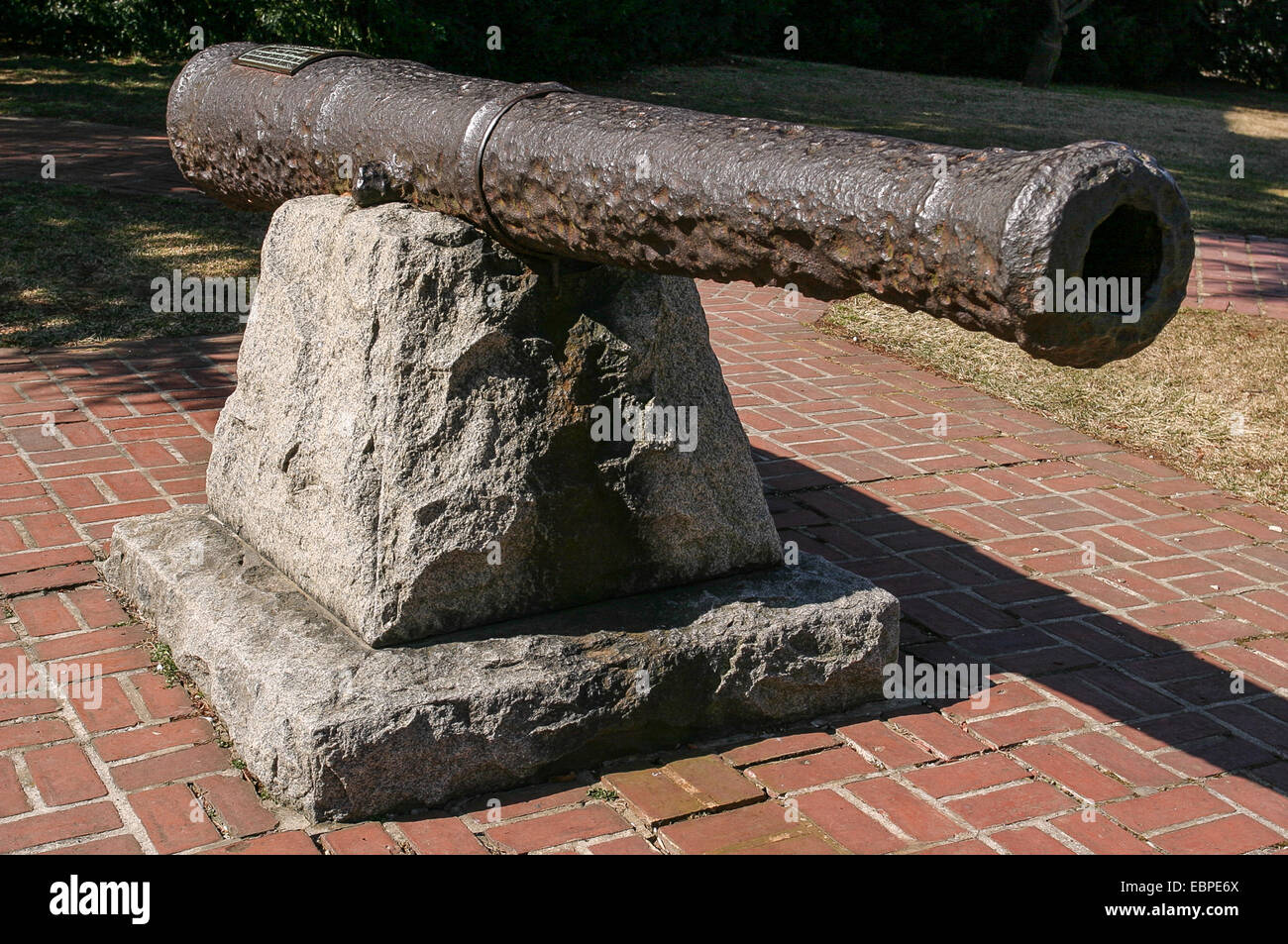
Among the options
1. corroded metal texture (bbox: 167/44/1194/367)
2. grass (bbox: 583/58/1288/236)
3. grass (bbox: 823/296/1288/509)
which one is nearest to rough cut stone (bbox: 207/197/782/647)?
corroded metal texture (bbox: 167/44/1194/367)

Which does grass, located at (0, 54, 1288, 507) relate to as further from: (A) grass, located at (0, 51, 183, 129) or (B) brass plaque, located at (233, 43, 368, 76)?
(B) brass plaque, located at (233, 43, 368, 76)

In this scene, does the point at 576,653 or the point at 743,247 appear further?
the point at 576,653

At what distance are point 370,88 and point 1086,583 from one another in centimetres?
274

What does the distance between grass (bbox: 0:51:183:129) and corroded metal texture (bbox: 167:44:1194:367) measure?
9.14 meters

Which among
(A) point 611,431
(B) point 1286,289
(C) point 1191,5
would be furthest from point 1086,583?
(C) point 1191,5

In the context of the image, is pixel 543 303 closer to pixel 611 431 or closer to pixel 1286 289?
pixel 611 431

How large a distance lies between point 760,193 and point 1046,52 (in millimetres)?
17689

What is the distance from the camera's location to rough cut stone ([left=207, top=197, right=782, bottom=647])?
3049 millimetres

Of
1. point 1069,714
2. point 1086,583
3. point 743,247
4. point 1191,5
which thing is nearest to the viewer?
point 743,247

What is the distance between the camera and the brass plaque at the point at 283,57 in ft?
11.8

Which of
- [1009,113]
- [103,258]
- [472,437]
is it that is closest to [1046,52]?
[1009,113]

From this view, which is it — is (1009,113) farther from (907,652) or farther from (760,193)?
(760,193)

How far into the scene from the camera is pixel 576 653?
310cm

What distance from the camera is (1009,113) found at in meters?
15.6
